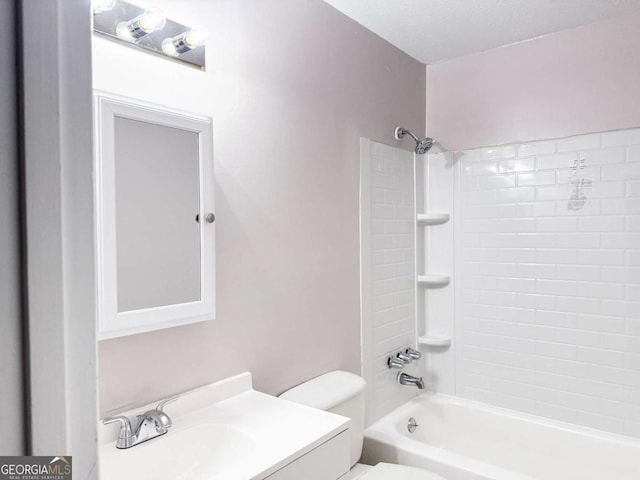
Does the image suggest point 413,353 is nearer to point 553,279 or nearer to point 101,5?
point 553,279

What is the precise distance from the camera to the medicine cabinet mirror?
1.17 m

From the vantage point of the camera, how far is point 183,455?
1.30 m

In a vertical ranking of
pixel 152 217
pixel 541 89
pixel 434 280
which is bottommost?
pixel 434 280

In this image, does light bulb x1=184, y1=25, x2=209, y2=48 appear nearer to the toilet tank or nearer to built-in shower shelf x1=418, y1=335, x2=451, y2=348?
the toilet tank

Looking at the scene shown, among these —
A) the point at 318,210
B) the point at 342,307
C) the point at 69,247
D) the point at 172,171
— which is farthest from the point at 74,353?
the point at 342,307

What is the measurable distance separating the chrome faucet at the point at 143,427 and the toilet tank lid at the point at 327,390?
58 centimetres

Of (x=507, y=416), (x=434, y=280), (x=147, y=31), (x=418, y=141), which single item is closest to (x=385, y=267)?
(x=434, y=280)

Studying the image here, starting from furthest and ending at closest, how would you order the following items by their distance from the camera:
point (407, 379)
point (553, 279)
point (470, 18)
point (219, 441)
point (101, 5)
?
point (407, 379) < point (553, 279) < point (470, 18) < point (219, 441) < point (101, 5)

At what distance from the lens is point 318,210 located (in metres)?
2.02

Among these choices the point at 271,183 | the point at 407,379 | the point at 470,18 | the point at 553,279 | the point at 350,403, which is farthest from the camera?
the point at 407,379

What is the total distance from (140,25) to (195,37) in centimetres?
18

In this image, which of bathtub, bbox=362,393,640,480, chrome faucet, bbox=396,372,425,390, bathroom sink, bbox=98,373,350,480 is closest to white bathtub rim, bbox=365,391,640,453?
bathtub, bbox=362,393,640,480

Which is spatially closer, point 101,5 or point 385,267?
point 101,5

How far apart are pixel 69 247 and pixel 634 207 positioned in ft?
8.27
